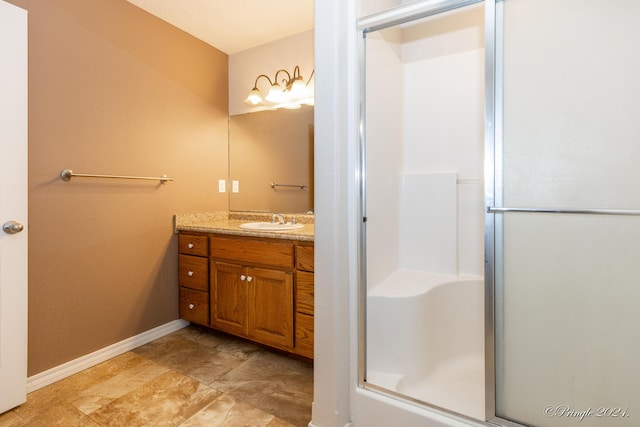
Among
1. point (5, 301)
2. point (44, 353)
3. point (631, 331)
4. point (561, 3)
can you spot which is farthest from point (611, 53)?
point (44, 353)

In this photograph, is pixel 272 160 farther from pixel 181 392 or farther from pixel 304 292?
pixel 181 392

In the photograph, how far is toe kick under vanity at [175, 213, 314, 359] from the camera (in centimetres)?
190

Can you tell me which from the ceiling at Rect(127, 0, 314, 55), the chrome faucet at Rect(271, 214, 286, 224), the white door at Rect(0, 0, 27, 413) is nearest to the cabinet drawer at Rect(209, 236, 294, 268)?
the chrome faucet at Rect(271, 214, 286, 224)

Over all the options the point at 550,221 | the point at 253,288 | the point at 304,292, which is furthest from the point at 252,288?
the point at 550,221

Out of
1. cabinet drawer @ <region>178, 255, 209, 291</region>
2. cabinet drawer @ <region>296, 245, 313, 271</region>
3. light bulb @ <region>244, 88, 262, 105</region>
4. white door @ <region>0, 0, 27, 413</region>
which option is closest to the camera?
white door @ <region>0, 0, 27, 413</region>

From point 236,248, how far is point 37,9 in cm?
167

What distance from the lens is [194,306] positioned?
7.95ft

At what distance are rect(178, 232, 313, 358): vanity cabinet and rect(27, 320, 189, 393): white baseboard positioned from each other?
148 mm

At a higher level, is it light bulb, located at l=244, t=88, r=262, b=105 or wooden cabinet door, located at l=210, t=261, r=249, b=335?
light bulb, located at l=244, t=88, r=262, b=105

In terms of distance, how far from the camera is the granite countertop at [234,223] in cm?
197

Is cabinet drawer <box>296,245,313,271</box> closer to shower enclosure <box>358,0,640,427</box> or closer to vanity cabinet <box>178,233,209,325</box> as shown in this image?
shower enclosure <box>358,0,640,427</box>

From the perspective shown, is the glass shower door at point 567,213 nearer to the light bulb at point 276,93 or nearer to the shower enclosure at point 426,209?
the shower enclosure at point 426,209

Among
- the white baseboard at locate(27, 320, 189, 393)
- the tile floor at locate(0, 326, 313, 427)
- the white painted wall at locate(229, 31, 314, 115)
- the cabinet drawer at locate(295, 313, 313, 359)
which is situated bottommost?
the tile floor at locate(0, 326, 313, 427)

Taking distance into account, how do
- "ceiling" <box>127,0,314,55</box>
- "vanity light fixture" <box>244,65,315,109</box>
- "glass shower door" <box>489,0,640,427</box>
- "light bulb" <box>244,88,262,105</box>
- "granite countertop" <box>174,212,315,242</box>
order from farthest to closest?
"light bulb" <box>244,88,262,105</box>, "vanity light fixture" <box>244,65,315,109</box>, "ceiling" <box>127,0,314,55</box>, "granite countertop" <box>174,212,315,242</box>, "glass shower door" <box>489,0,640,427</box>
